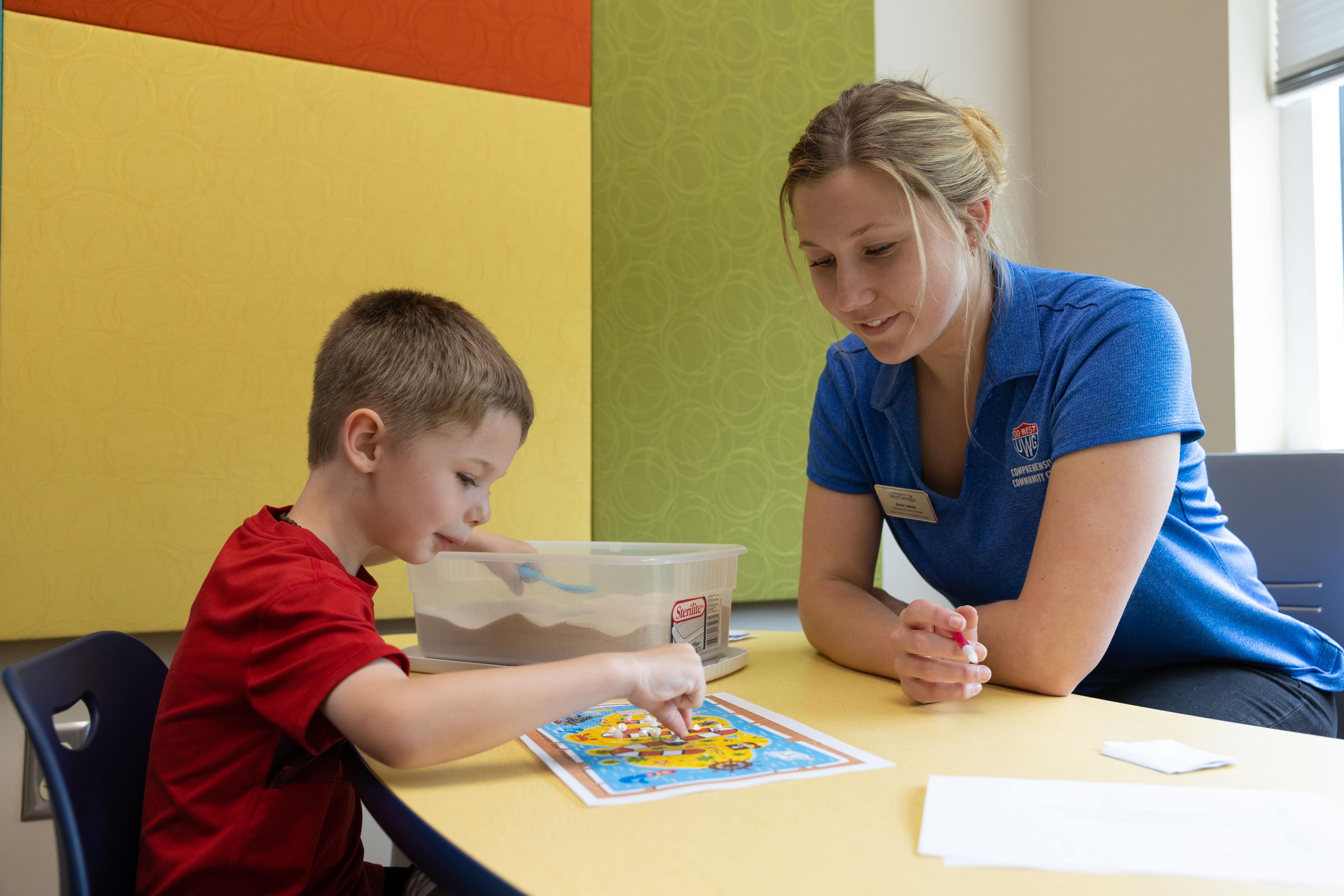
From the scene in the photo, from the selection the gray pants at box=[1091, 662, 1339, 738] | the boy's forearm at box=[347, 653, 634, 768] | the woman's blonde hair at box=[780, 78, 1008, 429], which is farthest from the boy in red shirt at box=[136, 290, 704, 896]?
the gray pants at box=[1091, 662, 1339, 738]

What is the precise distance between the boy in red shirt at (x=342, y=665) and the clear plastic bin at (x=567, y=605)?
2.7 inches

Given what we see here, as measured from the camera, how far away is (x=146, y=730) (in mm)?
989

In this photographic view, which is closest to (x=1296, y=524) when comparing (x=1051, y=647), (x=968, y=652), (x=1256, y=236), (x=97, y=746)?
(x=1051, y=647)

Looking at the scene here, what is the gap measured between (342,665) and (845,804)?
0.40m

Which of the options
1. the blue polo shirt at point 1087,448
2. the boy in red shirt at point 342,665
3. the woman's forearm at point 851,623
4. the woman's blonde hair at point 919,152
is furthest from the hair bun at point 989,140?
the boy in red shirt at point 342,665

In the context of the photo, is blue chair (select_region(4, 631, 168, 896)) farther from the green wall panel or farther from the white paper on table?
the green wall panel

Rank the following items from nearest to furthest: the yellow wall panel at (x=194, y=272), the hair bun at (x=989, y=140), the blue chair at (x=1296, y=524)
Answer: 1. the hair bun at (x=989, y=140)
2. the blue chair at (x=1296, y=524)
3. the yellow wall panel at (x=194, y=272)

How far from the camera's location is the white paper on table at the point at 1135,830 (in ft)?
1.72

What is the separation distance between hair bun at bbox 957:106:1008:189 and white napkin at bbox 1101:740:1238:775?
0.75 meters

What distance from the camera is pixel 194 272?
178 cm

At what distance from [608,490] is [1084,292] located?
119cm

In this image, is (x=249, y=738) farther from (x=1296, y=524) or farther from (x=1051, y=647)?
(x=1296, y=524)

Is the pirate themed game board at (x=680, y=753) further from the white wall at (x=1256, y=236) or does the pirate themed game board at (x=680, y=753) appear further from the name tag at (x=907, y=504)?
the white wall at (x=1256, y=236)

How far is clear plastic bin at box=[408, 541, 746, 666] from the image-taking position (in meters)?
1.00
